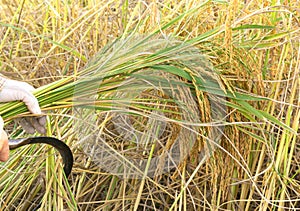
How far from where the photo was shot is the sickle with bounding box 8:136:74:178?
3.61 ft

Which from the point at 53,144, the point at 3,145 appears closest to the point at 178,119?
the point at 53,144

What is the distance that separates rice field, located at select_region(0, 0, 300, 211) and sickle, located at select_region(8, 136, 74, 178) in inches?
1.9

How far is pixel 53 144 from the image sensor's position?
1.17 m

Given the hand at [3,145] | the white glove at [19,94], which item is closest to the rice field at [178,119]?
the white glove at [19,94]

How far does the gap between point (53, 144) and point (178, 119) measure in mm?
287

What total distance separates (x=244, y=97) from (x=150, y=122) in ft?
0.89

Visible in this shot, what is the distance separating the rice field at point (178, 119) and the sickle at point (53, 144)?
5cm

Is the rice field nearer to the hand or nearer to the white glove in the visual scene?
the white glove

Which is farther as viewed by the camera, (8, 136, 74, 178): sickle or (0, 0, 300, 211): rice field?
(0, 0, 300, 211): rice field

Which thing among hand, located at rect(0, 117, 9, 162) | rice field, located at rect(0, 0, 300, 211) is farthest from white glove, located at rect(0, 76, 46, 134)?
hand, located at rect(0, 117, 9, 162)

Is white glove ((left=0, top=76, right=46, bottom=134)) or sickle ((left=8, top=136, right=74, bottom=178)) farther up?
white glove ((left=0, top=76, right=46, bottom=134))

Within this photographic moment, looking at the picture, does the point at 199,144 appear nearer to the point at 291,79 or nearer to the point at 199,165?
the point at 199,165

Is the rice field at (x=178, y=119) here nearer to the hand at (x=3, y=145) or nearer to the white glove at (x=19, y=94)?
the white glove at (x=19, y=94)

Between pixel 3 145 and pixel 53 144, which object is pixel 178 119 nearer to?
Answer: pixel 53 144
